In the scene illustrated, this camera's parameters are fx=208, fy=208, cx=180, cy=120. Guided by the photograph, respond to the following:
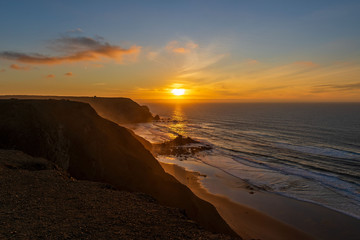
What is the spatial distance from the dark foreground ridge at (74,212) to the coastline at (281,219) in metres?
12.0

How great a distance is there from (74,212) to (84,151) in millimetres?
12060

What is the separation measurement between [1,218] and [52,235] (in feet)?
8.64

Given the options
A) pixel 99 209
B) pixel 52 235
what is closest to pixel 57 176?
pixel 99 209

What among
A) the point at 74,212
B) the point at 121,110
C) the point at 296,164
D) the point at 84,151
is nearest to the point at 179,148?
the point at 296,164

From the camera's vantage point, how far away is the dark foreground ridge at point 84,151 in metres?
18.5

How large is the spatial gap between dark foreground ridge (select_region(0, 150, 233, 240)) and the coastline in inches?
471

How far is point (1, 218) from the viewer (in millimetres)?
8836

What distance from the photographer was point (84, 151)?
2120 cm

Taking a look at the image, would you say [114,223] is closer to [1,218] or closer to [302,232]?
[1,218]

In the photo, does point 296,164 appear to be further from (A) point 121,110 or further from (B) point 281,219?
(A) point 121,110

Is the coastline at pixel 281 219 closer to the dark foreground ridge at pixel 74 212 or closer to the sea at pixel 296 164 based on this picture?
the sea at pixel 296 164

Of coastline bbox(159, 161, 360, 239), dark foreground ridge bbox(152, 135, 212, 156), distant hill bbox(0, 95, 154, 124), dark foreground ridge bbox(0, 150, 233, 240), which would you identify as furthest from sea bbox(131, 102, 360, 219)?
distant hill bbox(0, 95, 154, 124)

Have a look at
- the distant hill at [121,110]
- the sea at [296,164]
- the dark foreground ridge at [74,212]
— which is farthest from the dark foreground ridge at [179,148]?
the distant hill at [121,110]

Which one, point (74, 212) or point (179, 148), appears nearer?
point (74, 212)
